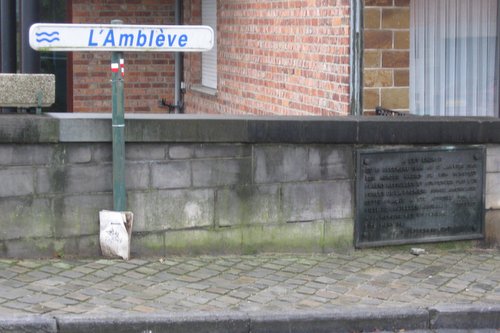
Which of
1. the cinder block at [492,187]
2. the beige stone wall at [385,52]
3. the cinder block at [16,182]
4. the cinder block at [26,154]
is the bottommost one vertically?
the cinder block at [492,187]

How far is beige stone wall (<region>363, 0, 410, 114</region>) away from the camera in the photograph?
940cm

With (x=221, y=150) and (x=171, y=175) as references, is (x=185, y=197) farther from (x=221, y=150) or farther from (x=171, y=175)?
(x=221, y=150)

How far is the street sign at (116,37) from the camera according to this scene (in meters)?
7.75

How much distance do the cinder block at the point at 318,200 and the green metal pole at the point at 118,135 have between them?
1401 mm

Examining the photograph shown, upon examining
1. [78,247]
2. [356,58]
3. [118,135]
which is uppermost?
[356,58]

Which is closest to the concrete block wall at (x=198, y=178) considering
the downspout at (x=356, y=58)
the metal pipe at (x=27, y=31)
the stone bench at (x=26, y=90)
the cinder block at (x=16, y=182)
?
the cinder block at (x=16, y=182)

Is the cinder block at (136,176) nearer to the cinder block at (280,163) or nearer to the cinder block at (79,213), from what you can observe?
the cinder block at (79,213)

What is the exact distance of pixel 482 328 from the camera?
710 centimetres

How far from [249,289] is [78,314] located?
4.57ft

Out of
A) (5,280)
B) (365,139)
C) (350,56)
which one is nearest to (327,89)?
(350,56)

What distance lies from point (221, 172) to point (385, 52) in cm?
217

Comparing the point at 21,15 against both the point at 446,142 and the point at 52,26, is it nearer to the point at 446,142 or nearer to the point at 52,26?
the point at 52,26

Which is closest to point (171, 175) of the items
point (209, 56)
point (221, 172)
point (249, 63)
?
point (221, 172)

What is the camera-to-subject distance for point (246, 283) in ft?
25.1
